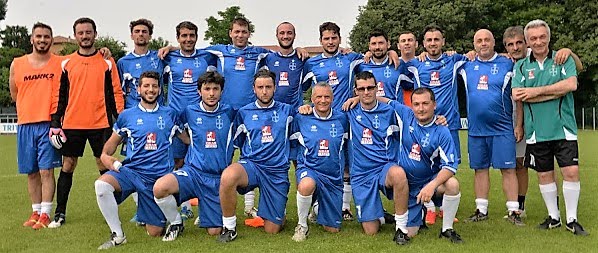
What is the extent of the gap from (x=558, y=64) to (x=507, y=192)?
1.57 m

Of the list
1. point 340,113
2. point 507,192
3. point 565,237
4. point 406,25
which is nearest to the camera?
point 565,237

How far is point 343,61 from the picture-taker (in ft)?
23.6

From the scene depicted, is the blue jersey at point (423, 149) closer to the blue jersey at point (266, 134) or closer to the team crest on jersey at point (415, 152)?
the team crest on jersey at point (415, 152)

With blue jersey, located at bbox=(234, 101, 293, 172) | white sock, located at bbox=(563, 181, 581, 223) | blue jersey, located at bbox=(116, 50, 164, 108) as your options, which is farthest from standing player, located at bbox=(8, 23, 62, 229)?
white sock, located at bbox=(563, 181, 581, 223)

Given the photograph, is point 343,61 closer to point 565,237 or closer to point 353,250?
point 353,250

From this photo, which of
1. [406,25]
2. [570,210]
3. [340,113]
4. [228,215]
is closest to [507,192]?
[570,210]

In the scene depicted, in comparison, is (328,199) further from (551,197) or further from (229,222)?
(551,197)

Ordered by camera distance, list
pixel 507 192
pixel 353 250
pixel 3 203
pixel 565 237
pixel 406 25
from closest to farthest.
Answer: pixel 353 250, pixel 565 237, pixel 507 192, pixel 3 203, pixel 406 25

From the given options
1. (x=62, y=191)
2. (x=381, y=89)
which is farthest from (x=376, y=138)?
(x=62, y=191)

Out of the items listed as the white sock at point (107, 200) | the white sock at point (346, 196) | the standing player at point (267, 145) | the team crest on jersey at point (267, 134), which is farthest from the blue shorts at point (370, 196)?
the white sock at point (107, 200)

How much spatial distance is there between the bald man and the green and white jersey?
47cm

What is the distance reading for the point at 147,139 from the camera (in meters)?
5.99

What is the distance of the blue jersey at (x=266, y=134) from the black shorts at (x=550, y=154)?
8.37 feet

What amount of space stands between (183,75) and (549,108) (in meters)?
4.10
